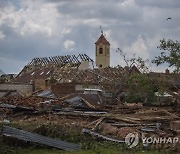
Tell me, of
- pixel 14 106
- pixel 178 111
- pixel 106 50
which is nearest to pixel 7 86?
pixel 14 106

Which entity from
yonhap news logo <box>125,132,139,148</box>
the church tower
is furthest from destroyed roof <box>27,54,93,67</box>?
yonhap news logo <box>125,132,139,148</box>

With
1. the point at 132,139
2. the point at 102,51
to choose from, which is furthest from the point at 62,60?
the point at 132,139

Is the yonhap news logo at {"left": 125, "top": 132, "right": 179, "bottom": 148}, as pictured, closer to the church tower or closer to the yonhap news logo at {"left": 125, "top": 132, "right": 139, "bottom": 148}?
the yonhap news logo at {"left": 125, "top": 132, "right": 139, "bottom": 148}

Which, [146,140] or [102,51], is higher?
[102,51]

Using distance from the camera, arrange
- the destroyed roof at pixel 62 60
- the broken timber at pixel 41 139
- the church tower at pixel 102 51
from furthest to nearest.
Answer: the church tower at pixel 102 51, the destroyed roof at pixel 62 60, the broken timber at pixel 41 139

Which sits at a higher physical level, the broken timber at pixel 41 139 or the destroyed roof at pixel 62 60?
the destroyed roof at pixel 62 60

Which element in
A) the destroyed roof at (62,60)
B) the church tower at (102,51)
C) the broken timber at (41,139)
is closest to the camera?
the broken timber at (41,139)

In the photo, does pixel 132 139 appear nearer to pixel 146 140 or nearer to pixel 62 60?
pixel 146 140

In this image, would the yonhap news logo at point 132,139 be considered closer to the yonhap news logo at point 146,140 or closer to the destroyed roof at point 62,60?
the yonhap news logo at point 146,140

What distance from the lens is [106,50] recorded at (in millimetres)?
68375

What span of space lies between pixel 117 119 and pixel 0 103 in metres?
6.34

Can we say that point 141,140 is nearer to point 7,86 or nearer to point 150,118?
point 150,118

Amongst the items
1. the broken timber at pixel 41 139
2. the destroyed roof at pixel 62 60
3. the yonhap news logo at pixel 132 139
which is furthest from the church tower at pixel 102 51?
the broken timber at pixel 41 139

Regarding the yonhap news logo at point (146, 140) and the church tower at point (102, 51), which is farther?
the church tower at point (102, 51)
